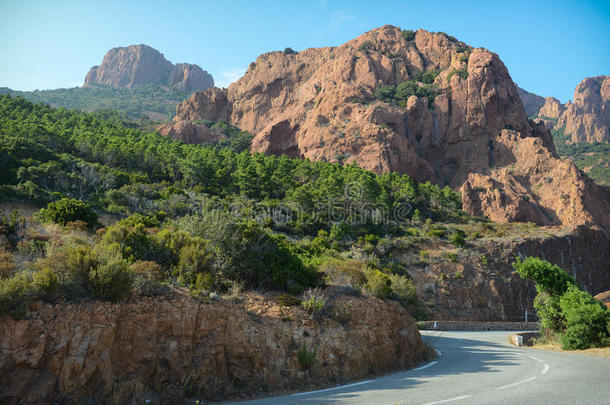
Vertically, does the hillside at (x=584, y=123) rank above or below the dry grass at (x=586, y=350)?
above

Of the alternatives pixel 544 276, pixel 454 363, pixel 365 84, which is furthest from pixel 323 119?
pixel 454 363

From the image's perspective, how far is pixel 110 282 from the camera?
22.3 ft

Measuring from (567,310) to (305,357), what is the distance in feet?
44.7

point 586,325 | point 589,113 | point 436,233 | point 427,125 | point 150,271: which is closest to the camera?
point 150,271

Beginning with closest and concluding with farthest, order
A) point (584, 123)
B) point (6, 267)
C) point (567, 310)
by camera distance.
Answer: point (6, 267) → point (567, 310) → point (584, 123)

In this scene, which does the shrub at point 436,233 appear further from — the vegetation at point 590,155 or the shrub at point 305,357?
the vegetation at point 590,155

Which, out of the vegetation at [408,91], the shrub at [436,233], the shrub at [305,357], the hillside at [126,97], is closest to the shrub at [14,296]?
the shrub at [305,357]

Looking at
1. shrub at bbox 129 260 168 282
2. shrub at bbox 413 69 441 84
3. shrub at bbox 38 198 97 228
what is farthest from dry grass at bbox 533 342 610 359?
shrub at bbox 413 69 441 84

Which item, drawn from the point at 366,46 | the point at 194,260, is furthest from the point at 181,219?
the point at 366,46

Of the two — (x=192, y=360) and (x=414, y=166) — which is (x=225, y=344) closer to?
(x=192, y=360)

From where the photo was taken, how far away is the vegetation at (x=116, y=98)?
A: 136613 millimetres

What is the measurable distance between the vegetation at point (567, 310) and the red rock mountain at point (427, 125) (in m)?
46.4

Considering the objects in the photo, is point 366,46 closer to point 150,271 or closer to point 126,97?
point 150,271

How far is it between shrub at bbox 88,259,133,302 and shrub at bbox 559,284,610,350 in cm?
1659
